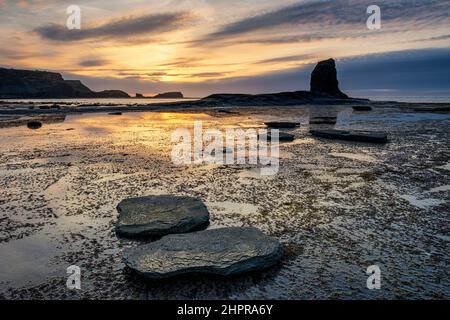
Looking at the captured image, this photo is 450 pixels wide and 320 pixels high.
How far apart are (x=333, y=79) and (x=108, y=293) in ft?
262

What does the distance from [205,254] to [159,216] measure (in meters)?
1.18

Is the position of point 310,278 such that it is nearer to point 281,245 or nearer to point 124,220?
point 281,245

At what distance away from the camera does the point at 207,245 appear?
131 inches

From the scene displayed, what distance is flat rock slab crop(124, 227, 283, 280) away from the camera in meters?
2.95

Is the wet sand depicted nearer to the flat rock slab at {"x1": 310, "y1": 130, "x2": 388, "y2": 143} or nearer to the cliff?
the flat rock slab at {"x1": 310, "y1": 130, "x2": 388, "y2": 143}

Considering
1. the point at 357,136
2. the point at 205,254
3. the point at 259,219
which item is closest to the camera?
the point at 205,254

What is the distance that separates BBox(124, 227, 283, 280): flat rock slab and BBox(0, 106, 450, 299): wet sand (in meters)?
0.09

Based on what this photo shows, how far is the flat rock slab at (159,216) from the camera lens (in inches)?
152

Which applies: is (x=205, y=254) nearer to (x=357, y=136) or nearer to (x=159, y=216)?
(x=159, y=216)

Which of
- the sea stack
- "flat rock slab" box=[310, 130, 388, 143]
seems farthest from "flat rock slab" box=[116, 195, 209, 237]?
the sea stack

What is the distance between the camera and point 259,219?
4.32m

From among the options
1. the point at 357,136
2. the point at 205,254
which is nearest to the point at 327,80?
the point at 357,136

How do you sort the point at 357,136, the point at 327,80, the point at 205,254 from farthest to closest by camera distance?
the point at 327,80
the point at 357,136
the point at 205,254
